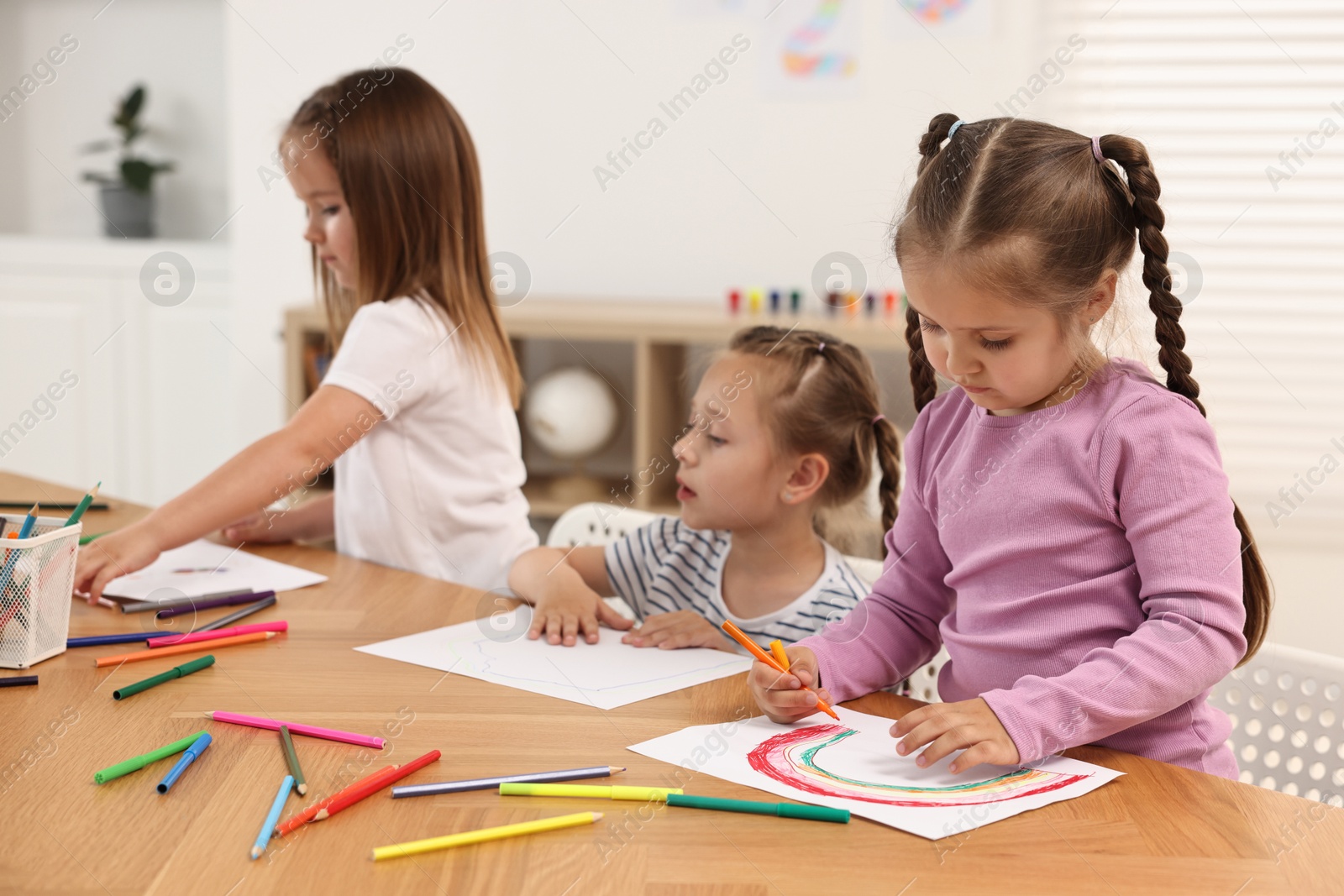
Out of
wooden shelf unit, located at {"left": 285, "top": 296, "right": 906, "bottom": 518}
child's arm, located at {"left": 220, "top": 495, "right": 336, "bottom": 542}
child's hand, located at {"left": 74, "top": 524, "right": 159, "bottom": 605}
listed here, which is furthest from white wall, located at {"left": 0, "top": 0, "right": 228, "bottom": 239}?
child's hand, located at {"left": 74, "top": 524, "right": 159, "bottom": 605}

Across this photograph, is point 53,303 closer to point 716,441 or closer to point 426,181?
point 426,181

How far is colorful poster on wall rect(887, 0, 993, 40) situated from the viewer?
7.86ft

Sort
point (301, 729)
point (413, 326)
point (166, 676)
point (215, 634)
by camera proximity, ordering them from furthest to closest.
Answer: point (413, 326)
point (215, 634)
point (166, 676)
point (301, 729)

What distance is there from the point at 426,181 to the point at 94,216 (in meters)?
2.23

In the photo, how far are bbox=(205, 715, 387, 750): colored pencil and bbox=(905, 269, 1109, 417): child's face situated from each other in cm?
47

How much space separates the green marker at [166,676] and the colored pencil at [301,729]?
8 cm

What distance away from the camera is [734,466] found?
1.21 m

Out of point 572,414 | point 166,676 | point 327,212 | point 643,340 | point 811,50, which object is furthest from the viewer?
point 811,50

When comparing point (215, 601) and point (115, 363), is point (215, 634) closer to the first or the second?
point (215, 601)

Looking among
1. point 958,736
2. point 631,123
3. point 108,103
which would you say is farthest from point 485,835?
point 108,103

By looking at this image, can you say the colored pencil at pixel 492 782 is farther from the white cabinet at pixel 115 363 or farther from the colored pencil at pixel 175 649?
the white cabinet at pixel 115 363

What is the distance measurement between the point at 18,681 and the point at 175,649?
4.6 inches

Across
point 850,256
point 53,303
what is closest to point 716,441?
point 850,256

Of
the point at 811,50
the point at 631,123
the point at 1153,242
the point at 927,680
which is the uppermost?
the point at 811,50
